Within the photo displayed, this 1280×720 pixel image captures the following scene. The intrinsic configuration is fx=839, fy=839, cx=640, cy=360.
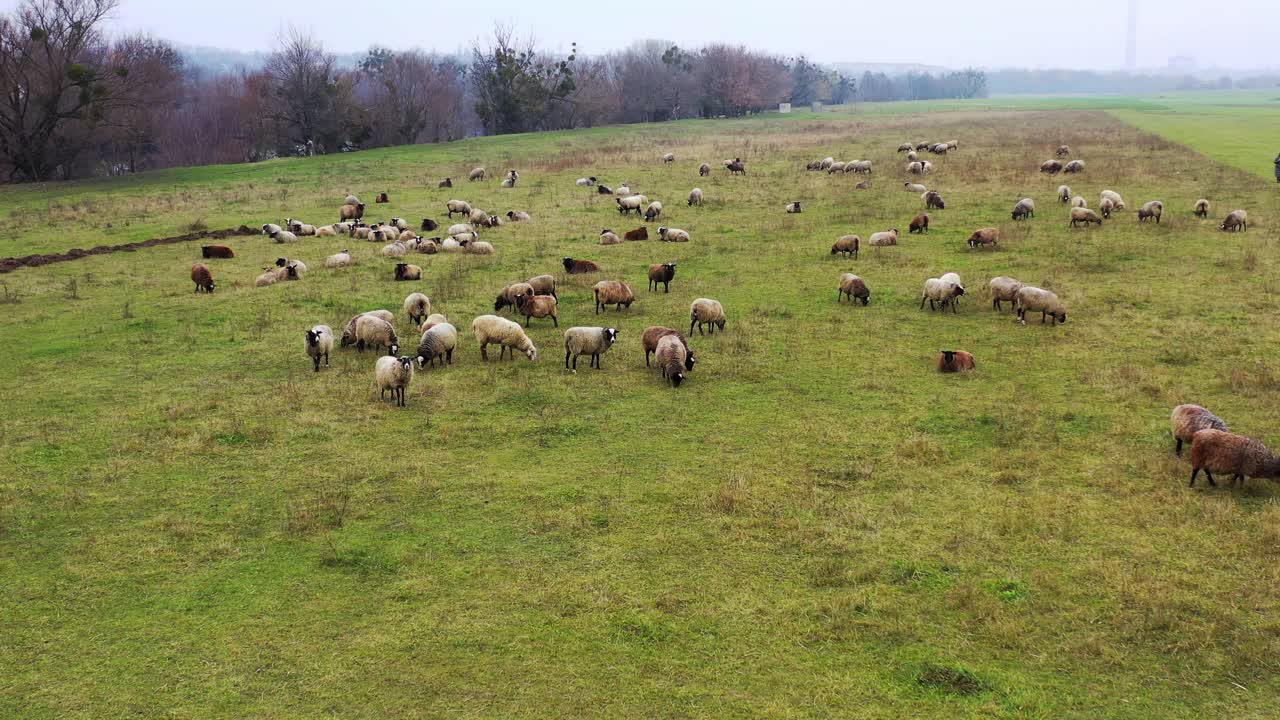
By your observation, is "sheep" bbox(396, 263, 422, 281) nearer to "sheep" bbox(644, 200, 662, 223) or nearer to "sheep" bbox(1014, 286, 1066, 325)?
"sheep" bbox(644, 200, 662, 223)

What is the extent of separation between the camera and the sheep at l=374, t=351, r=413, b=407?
16.5 metres

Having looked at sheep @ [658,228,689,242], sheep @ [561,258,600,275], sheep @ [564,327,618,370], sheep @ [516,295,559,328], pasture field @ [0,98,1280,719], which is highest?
sheep @ [658,228,689,242]

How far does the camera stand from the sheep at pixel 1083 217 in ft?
105

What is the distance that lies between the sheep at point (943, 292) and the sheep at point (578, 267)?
10274mm

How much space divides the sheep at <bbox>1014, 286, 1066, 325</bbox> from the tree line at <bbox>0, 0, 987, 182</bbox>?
59750 millimetres

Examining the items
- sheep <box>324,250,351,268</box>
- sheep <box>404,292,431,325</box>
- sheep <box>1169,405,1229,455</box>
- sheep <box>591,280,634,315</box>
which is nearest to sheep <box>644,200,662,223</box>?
sheep <box>324,250,351,268</box>

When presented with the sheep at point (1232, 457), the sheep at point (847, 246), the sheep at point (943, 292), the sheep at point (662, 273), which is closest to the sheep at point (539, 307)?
the sheep at point (662, 273)

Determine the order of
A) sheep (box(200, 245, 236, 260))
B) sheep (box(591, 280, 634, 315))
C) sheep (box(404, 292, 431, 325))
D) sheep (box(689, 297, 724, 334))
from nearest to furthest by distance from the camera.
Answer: sheep (box(689, 297, 724, 334))
sheep (box(404, 292, 431, 325))
sheep (box(591, 280, 634, 315))
sheep (box(200, 245, 236, 260))

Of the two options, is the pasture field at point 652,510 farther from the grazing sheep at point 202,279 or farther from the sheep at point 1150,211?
the sheep at point 1150,211

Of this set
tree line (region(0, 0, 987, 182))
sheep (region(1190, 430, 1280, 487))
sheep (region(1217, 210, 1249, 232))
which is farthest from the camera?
tree line (region(0, 0, 987, 182))

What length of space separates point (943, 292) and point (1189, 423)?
947 centimetres

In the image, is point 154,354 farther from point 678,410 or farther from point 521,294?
point 678,410

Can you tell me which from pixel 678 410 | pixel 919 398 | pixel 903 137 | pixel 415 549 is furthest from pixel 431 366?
pixel 903 137

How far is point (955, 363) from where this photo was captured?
1794cm
